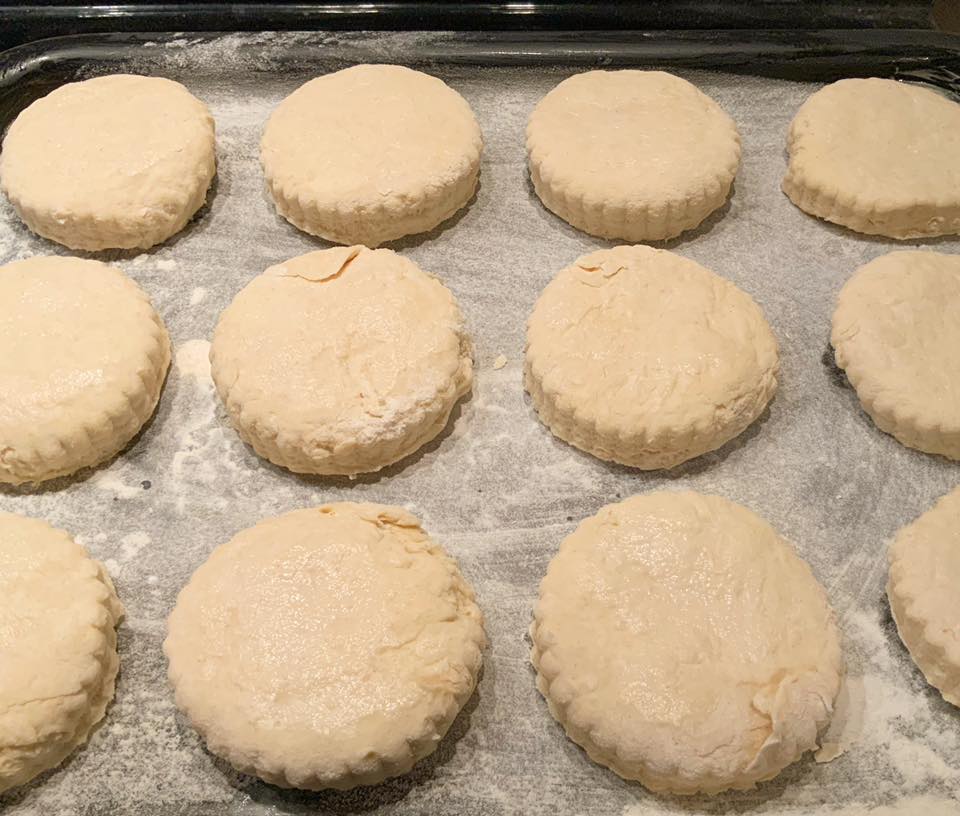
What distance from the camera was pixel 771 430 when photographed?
90.0 inches

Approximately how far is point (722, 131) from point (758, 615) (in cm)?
147

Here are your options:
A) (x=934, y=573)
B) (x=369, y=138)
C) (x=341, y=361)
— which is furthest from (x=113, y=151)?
(x=934, y=573)

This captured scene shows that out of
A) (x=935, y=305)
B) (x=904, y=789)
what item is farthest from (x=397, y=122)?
(x=904, y=789)

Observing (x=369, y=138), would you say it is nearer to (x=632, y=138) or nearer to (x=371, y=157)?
(x=371, y=157)

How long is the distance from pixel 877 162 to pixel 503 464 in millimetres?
1404

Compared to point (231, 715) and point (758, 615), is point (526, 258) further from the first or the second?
point (231, 715)

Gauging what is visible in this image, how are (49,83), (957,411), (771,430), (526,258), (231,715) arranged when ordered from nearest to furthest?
(231,715), (957,411), (771,430), (526,258), (49,83)

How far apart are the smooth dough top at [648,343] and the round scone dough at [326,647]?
0.54m

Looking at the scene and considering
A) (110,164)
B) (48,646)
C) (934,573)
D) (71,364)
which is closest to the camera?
(48,646)

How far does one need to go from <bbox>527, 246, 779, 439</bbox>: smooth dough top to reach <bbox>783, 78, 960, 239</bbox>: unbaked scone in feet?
1.65

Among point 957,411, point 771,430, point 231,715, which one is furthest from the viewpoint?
point 771,430

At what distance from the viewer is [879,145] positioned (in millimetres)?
2627

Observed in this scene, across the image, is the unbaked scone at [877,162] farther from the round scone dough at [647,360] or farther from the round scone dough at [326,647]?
the round scone dough at [326,647]

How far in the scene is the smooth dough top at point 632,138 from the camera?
253 cm
